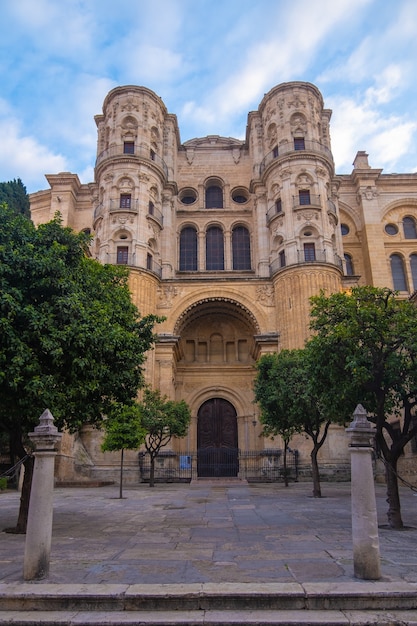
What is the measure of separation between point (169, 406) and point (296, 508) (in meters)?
10.8

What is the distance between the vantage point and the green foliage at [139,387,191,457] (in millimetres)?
21844

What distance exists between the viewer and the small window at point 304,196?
3019cm

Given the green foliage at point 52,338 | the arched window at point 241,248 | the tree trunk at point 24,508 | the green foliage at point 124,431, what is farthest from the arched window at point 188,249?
the tree trunk at point 24,508

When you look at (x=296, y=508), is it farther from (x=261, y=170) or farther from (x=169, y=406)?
(x=261, y=170)

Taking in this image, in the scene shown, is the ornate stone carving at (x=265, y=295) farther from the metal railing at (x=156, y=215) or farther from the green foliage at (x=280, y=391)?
the green foliage at (x=280, y=391)

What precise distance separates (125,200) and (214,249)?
7.01 metres

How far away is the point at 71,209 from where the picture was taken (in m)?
34.8

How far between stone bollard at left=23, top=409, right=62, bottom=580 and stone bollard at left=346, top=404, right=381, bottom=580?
3511 mm

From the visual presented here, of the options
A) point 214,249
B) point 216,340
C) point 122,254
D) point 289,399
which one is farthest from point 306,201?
point 289,399

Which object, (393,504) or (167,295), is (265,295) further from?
(393,504)

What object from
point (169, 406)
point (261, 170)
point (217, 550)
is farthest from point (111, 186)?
point (217, 550)

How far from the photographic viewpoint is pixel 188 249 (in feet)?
111

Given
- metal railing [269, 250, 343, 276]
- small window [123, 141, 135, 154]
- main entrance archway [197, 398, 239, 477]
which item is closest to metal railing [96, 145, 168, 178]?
small window [123, 141, 135, 154]

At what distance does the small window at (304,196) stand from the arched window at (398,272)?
798cm
